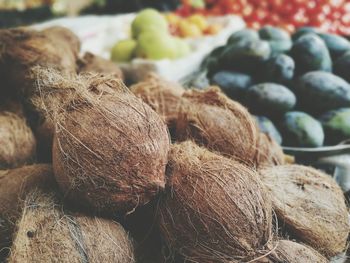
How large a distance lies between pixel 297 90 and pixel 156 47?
784 millimetres

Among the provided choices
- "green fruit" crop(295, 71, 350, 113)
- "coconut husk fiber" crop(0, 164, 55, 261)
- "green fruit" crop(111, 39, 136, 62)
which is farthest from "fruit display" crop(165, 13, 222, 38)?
"coconut husk fiber" crop(0, 164, 55, 261)

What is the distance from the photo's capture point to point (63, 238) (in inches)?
31.8

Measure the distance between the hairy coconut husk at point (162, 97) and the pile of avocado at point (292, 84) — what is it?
16.0 inches

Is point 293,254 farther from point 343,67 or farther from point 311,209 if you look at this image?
point 343,67

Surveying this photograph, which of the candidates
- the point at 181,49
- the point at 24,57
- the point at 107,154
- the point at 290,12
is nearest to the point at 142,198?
the point at 107,154

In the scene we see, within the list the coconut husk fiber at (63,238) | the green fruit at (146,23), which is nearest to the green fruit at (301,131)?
the coconut husk fiber at (63,238)

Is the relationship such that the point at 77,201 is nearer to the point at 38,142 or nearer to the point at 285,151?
the point at 38,142

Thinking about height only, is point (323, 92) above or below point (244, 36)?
below

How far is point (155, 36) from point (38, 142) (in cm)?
111

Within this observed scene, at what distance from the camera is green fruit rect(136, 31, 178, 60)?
212 cm

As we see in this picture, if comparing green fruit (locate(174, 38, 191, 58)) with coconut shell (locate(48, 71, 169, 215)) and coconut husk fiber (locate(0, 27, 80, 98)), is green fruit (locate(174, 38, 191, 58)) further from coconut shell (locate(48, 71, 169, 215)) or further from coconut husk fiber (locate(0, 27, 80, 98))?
coconut shell (locate(48, 71, 169, 215))

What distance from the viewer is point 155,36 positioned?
7.13 ft

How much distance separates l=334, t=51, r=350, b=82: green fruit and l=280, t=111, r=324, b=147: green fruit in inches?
13.1

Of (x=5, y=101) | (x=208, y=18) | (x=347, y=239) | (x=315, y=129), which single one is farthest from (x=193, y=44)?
(x=347, y=239)
